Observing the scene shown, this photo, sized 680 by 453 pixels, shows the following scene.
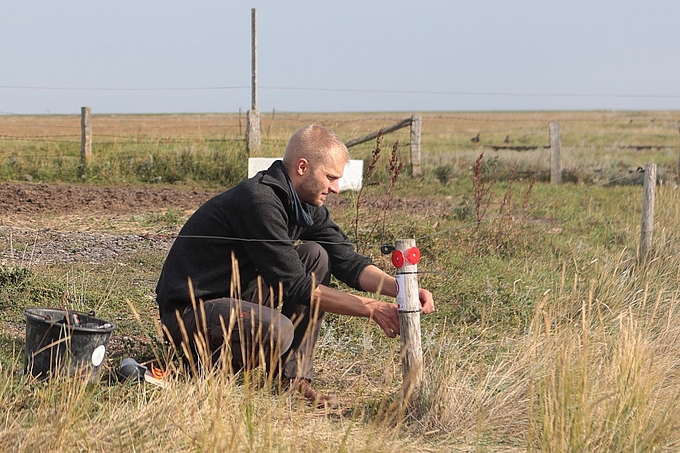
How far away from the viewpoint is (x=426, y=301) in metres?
4.17

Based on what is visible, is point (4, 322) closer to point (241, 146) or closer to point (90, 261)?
point (90, 261)

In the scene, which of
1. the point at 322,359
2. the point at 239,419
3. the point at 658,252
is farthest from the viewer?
the point at 658,252

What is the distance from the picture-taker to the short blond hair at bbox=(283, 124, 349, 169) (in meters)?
4.11

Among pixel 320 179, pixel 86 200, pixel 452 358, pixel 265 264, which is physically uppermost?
pixel 320 179

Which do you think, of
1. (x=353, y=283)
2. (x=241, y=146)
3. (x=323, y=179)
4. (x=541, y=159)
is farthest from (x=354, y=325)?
(x=541, y=159)

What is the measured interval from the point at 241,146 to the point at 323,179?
1102 centimetres

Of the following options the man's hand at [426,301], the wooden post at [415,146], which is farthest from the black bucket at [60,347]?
the wooden post at [415,146]

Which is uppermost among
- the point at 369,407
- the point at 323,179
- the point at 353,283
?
the point at 323,179

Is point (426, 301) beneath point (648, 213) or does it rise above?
beneath

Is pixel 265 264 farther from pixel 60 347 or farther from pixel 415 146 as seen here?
pixel 415 146

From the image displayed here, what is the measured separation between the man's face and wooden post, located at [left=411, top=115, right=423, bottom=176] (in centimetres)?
1121

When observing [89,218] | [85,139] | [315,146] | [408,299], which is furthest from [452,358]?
[85,139]

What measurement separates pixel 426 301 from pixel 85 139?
11.7 metres

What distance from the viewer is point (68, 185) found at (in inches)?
523
